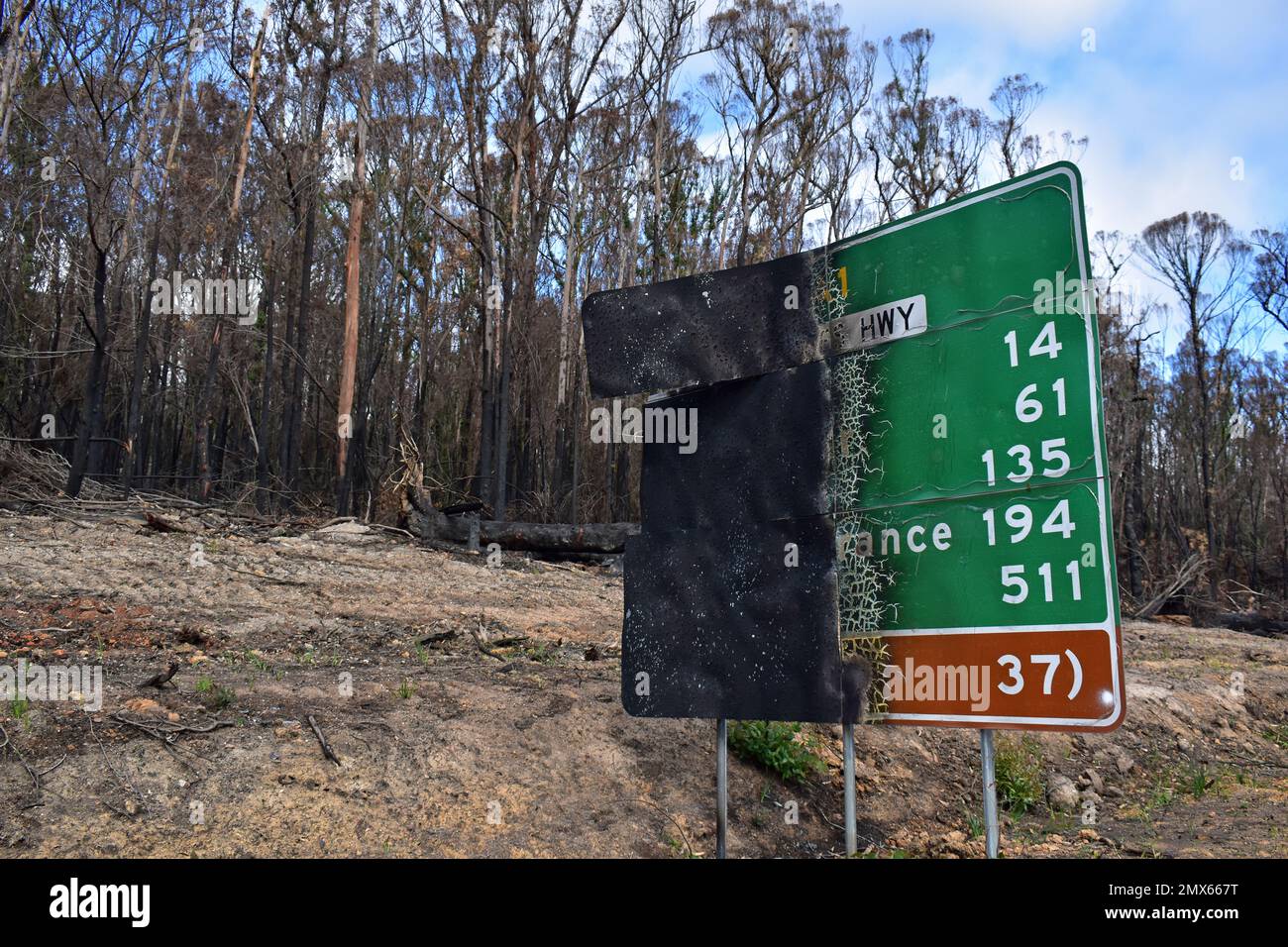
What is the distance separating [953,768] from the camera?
21.3 feet

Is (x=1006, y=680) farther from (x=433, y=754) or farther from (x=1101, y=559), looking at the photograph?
(x=433, y=754)

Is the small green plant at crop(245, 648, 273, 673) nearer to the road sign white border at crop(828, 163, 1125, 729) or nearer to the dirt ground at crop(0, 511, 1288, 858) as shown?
the dirt ground at crop(0, 511, 1288, 858)

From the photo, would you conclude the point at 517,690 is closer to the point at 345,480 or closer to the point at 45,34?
the point at 345,480

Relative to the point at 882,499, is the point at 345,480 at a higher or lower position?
higher

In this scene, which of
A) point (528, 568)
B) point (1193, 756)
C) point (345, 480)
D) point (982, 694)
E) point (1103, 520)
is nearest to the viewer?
point (1103, 520)

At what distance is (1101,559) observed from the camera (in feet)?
10.8

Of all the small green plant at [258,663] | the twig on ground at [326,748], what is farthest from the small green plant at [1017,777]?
the small green plant at [258,663]

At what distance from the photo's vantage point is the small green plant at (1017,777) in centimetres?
623

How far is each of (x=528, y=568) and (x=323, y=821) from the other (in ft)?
Result: 29.8

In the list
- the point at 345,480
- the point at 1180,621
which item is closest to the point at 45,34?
the point at 345,480

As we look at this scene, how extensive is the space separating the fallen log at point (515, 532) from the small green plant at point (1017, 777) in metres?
8.21

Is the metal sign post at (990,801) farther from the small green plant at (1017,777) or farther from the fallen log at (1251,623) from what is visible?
the fallen log at (1251,623)

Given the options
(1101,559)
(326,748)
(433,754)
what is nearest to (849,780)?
(1101,559)

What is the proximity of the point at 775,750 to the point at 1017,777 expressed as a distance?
2.09 meters
